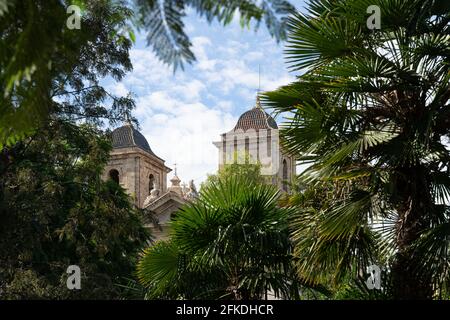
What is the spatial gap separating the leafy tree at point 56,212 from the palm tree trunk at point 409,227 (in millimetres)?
9000

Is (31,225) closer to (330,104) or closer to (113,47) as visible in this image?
(113,47)

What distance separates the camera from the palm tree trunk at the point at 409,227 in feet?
24.5

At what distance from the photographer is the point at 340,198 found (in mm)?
7871

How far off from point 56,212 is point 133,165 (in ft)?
96.5

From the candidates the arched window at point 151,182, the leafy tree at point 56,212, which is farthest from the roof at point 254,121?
the leafy tree at point 56,212

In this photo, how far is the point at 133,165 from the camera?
45.7 meters

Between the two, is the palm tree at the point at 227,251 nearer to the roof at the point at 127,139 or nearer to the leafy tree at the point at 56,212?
the leafy tree at the point at 56,212

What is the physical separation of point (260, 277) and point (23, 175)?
339 inches

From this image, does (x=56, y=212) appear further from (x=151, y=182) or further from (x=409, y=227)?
(x=151, y=182)

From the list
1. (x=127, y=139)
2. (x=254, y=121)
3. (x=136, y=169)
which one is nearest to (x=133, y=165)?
(x=136, y=169)

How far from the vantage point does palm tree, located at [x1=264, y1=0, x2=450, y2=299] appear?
7547 millimetres

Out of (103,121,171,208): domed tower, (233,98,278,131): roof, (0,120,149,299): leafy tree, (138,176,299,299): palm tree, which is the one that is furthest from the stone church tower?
(138,176,299,299): palm tree

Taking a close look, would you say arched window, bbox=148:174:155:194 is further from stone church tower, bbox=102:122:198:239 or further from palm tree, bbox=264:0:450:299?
palm tree, bbox=264:0:450:299
